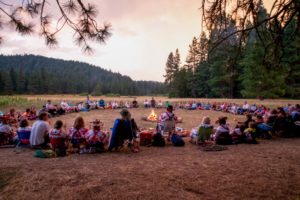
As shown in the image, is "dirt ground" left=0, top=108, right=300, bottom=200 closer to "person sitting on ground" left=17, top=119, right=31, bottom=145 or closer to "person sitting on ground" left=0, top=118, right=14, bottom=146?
"person sitting on ground" left=17, top=119, right=31, bottom=145

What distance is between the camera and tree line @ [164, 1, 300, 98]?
4.07 m

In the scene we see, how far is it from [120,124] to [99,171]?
2.09 metres

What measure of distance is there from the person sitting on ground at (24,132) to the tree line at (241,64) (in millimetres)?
5391

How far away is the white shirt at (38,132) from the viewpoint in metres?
6.91

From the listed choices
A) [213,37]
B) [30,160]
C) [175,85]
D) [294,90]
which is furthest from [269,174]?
[175,85]

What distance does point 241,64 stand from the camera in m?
23.7

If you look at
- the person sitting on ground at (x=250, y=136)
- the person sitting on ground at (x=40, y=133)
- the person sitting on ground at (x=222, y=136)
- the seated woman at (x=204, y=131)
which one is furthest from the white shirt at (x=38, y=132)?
the person sitting on ground at (x=250, y=136)

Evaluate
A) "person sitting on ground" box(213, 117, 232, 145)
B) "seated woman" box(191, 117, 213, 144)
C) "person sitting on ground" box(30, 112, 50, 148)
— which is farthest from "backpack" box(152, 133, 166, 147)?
"person sitting on ground" box(30, 112, 50, 148)

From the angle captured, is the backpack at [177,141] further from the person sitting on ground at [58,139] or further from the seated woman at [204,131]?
the person sitting on ground at [58,139]

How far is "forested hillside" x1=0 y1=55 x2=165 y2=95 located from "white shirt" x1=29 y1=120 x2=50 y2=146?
5691 cm

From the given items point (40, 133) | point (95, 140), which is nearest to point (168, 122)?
point (95, 140)

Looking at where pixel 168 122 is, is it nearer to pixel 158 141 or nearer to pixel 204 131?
pixel 158 141

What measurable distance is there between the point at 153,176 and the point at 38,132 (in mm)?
4064

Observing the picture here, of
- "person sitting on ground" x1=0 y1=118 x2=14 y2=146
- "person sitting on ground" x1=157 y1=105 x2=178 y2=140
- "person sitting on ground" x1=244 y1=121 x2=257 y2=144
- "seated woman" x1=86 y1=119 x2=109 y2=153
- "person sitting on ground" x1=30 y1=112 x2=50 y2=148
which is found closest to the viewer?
"seated woman" x1=86 y1=119 x2=109 y2=153
